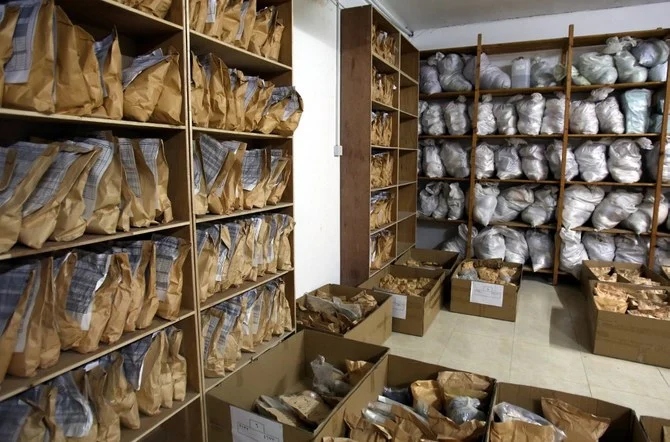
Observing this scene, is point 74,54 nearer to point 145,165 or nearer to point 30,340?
point 145,165

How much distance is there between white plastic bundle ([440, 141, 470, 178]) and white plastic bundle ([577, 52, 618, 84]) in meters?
1.27

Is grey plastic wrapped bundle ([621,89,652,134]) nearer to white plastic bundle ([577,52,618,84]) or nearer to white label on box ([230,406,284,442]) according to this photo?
white plastic bundle ([577,52,618,84])

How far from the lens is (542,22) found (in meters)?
4.18

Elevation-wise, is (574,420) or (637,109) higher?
(637,109)

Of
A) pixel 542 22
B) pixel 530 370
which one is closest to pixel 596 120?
pixel 542 22

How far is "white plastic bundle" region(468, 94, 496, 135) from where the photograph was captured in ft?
13.7

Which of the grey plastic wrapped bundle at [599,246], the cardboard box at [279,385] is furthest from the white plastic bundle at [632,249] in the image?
the cardboard box at [279,385]

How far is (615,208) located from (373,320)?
2.70m

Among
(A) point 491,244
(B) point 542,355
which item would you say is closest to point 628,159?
(A) point 491,244

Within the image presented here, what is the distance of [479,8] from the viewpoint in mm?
3969

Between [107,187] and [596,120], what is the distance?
4048mm

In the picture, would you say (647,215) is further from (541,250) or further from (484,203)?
(484,203)

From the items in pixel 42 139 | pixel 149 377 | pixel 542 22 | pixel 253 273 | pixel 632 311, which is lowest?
pixel 632 311

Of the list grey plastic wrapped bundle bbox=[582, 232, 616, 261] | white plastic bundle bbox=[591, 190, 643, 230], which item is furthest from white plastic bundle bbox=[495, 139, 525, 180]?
grey plastic wrapped bundle bbox=[582, 232, 616, 261]
